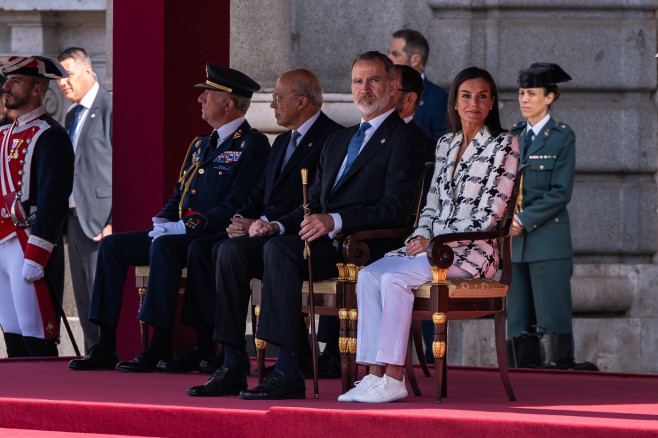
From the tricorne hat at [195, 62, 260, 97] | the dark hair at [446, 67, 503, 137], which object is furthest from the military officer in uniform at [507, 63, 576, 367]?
the dark hair at [446, 67, 503, 137]

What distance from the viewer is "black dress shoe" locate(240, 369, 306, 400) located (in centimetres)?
667

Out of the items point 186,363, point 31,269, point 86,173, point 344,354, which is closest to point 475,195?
point 344,354

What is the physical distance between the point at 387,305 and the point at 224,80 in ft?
6.48

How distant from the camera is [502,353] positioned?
682 cm

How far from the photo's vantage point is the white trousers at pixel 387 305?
6582mm

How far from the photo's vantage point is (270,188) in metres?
7.80

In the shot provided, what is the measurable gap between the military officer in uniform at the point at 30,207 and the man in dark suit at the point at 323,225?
1.70 meters

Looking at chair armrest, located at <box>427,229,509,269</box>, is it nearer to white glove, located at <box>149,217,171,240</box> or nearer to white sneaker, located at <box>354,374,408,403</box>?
white sneaker, located at <box>354,374,408,403</box>

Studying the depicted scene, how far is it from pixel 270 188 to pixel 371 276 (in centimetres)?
126

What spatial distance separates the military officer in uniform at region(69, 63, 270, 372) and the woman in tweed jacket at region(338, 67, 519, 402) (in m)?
1.27

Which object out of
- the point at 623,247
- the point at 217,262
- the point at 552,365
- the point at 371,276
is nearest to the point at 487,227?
the point at 371,276

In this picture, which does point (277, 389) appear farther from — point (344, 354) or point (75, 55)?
point (75, 55)

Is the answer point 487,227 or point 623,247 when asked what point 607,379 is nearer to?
point 487,227

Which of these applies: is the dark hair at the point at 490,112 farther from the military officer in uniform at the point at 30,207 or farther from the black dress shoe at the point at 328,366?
the military officer in uniform at the point at 30,207
